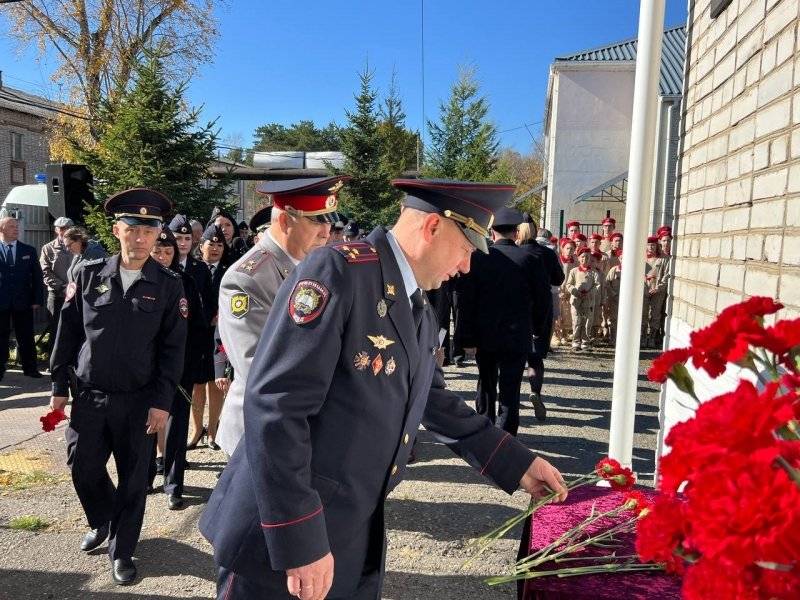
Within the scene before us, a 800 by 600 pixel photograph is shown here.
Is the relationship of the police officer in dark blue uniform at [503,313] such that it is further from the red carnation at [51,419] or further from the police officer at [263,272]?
the red carnation at [51,419]

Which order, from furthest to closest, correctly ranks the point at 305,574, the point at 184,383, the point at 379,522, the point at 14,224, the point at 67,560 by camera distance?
the point at 14,224 < the point at 184,383 < the point at 67,560 < the point at 379,522 < the point at 305,574

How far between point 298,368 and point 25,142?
3448 centimetres

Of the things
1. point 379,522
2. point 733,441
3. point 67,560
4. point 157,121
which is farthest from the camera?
point 157,121

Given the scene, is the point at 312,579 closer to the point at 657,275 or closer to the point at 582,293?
the point at 582,293

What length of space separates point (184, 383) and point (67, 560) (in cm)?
179

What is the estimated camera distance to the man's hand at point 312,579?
1781 mm

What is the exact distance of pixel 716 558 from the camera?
0.83 meters

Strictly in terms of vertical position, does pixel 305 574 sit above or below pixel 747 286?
below

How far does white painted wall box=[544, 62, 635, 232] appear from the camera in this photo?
26.8m

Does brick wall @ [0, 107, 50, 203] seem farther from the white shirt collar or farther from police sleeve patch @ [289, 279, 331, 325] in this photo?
police sleeve patch @ [289, 279, 331, 325]

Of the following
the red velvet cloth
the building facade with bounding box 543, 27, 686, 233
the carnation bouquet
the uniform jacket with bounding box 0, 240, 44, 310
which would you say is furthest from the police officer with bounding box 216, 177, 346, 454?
the building facade with bounding box 543, 27, 686, 233

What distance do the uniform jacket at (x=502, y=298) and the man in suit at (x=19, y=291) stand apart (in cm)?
658

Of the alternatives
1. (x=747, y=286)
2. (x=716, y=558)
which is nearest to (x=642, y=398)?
(x=747, y=286)

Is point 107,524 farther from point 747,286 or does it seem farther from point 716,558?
point 716,558
